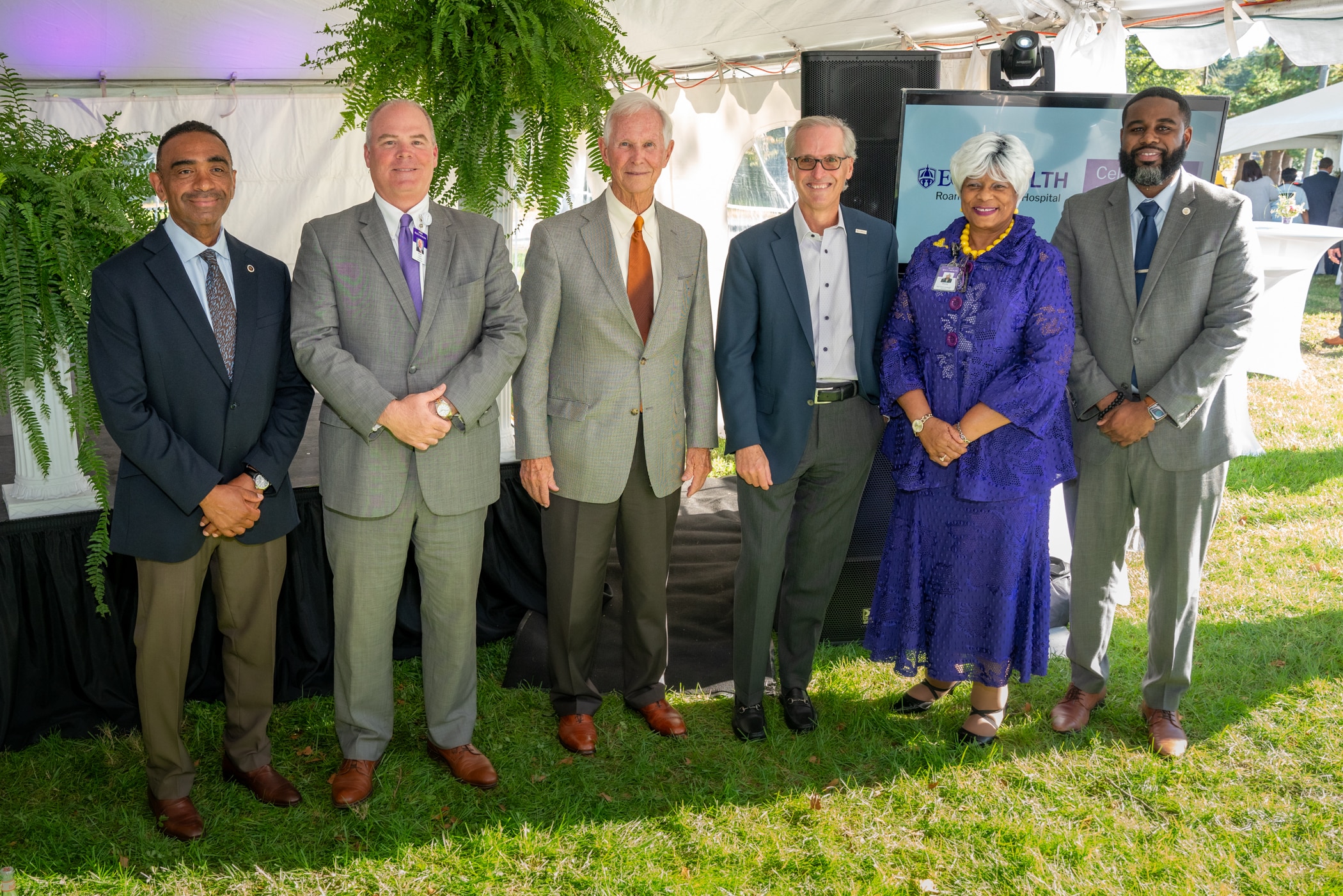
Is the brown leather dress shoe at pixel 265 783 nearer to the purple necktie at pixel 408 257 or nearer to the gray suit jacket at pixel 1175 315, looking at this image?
the purple necktie at pixel 408 257

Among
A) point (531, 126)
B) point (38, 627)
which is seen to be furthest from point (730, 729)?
point (38, 627)

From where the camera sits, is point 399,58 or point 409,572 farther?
point 409,572

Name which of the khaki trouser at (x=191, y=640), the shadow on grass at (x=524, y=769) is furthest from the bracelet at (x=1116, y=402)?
the khaki trouser at (x=191, y=640)

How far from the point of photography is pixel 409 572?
402 centimetres

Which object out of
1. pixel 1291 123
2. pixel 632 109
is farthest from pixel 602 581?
pixel 1291 123

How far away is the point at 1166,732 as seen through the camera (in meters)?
3.31

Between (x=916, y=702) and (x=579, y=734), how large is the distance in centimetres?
125

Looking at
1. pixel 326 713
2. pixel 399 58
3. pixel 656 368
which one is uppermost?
pixel 399 58

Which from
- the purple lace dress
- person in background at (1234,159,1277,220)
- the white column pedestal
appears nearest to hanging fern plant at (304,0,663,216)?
the purple lace dress

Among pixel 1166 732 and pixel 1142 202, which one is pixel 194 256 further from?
pixel 1166 732

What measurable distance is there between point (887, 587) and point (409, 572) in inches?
77.3

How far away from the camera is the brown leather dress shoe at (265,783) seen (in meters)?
2.95

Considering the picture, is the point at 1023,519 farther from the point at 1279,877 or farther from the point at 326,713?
the point at 326,713

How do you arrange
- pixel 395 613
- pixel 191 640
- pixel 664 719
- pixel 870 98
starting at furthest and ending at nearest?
pixel 870 98 → pixel 664 719 → pixel 395 613 → pixel 191 640
